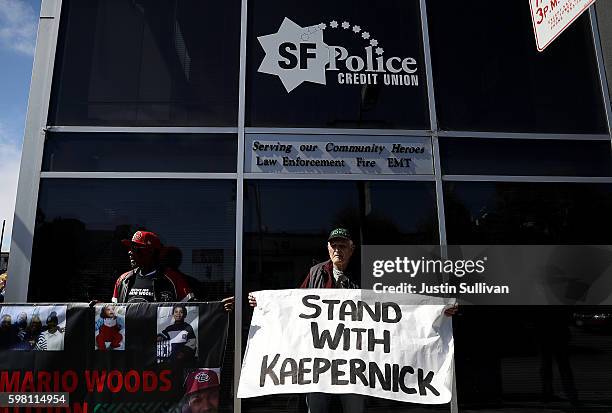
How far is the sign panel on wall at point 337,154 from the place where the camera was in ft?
16.2

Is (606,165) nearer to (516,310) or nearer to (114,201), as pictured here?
(516,310)

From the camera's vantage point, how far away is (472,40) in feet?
17.7

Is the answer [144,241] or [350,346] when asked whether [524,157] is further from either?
[144,241]

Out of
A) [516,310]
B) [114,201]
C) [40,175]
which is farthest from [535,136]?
[40,175]

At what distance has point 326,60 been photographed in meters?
5.23

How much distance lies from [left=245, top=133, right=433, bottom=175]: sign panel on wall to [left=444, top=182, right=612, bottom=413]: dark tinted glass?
50 cm

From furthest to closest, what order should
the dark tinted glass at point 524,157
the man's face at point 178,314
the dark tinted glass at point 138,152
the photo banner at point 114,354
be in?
the dark tinted glass at point 524,157, the dark tinted glass at point 138,152, the man's face at point 178,314, the photo banner at point 114,354

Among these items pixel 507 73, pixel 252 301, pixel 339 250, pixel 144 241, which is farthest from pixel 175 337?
pixel 507 73

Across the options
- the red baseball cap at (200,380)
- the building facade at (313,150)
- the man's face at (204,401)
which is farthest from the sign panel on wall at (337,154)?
the man's face at (204,401)

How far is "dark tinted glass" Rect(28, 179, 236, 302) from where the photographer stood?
185 inches

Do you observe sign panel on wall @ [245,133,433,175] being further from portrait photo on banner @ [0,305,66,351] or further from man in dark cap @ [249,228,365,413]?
portrait photo on banner @ [0,305,66,351]

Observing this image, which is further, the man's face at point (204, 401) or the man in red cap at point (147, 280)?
the man in red cap at point (147, 280)

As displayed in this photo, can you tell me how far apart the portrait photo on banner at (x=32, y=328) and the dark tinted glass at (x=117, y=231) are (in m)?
0.67

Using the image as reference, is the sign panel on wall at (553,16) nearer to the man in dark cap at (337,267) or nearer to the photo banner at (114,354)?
the man in dark cap at (337,267)
